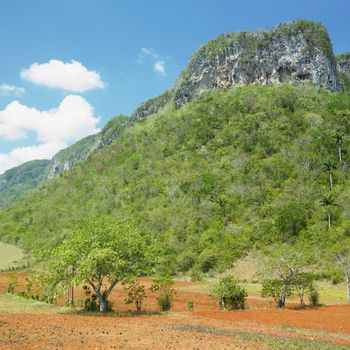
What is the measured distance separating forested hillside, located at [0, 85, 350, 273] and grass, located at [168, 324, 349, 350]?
55.5 m

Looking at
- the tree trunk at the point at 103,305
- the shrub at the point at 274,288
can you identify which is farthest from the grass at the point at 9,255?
the shrub at the point at 274,288

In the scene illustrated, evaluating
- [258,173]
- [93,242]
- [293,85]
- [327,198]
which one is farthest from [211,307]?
[293,85]

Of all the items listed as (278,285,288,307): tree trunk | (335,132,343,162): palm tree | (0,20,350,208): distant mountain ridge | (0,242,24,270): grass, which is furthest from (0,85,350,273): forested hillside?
(278,285,288,307): tree trunk

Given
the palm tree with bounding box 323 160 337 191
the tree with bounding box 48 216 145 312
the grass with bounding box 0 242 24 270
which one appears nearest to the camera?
the tree with bounding box 48 216 145 312

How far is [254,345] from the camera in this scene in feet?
68.2

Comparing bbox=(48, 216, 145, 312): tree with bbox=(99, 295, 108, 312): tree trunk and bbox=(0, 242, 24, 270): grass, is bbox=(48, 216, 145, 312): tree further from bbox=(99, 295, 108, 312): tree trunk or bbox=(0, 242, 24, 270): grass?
bbox=(0, 242, 24, 270): grass

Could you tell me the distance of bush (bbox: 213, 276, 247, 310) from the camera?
40.8m

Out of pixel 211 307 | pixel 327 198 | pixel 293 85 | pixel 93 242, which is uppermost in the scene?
pixel 293 85

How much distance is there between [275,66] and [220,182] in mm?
80963

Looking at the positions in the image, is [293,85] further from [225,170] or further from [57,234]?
[57,234]

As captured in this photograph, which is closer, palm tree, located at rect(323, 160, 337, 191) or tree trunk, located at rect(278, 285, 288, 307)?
tree trunk, located at rect(278, 285, 288, 307)

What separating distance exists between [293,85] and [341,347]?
16145 cm

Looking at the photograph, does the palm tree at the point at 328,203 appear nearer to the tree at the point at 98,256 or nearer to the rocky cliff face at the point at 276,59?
the tree at the point at 98,256

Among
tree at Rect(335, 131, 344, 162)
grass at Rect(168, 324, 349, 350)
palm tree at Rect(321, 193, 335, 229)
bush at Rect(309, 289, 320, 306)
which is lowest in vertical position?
bush at Rect(309, 289, 320, 306)
